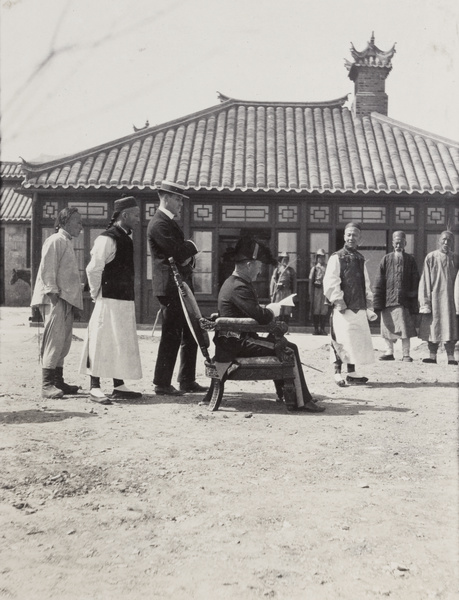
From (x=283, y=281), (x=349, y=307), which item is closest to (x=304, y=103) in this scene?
(x=283, y=281)

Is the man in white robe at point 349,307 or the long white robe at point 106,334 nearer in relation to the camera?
the long white robe at point 106,334

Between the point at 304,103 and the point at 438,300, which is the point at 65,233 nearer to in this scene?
the point at 438,300

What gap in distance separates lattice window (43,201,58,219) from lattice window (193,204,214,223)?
2.84 metres

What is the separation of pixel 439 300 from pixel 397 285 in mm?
586

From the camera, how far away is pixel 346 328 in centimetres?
668

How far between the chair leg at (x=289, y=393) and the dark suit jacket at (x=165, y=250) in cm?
130

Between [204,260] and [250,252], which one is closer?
[250,252]

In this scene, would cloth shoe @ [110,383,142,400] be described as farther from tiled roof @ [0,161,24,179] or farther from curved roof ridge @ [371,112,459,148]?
tiled roof @ [0,161,24,179]

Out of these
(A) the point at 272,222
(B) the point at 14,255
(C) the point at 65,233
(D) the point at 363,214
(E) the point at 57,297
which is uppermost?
(D) the point at 363,214

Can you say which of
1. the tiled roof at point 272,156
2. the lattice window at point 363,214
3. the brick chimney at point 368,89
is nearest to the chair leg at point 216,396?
the tiled roof at point 272,156

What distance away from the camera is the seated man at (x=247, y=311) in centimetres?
522

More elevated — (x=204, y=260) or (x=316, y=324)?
(x=204, y=260)

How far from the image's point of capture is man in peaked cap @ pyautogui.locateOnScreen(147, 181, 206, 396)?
228 inches

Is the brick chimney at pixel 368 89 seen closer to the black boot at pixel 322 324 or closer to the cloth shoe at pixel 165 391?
the black boot at pixel 322 324
